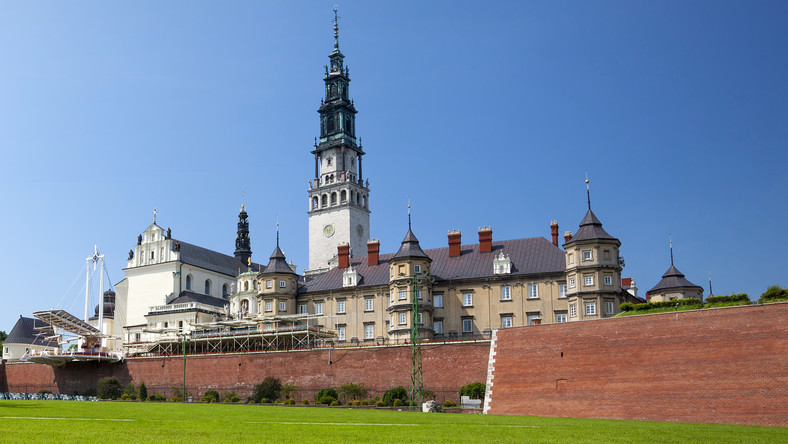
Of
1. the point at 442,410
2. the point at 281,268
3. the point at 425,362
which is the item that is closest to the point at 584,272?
the point at 425,362

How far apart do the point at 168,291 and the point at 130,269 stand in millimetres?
6867

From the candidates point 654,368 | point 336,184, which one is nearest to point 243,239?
point 336,184

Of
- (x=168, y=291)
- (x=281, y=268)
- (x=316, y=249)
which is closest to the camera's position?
(x=281, y=268)

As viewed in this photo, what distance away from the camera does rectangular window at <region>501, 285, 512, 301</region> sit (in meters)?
61.8

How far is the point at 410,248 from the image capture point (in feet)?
210

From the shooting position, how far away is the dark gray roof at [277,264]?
68875 millimetres

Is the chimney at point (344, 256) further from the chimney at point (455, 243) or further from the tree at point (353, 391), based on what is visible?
the tree at point (353, 391)

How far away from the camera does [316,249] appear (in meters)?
101

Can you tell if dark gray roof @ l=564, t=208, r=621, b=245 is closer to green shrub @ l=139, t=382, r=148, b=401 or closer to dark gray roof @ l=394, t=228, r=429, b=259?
dark gray roof @ l=394, t=228, r=429, b=259

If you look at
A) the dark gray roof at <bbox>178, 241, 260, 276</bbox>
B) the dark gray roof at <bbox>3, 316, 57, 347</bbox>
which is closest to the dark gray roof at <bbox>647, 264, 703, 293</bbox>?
the dark gray roof at <bbox>178, 241, 260, 276</bbox>

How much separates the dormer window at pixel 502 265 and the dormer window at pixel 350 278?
1258 centimetres

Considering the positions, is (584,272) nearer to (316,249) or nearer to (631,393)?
(631,393)

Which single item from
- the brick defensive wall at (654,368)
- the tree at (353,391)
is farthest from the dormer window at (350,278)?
the brick defensive wall at (654,368)

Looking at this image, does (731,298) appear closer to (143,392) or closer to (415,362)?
(415,362)
